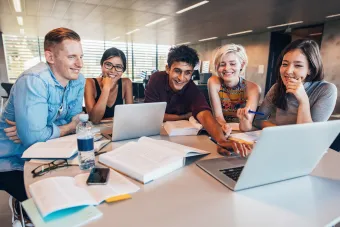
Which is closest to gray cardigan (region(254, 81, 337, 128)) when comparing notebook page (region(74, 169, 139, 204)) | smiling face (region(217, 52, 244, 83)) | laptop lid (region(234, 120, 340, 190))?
smiling face (region(217, 52, 244, 83))

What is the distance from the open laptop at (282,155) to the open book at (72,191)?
1.16 ft

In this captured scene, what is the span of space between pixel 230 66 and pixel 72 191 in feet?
4.68

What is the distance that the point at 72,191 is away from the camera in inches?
26.0

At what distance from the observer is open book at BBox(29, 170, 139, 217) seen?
59 centimetres

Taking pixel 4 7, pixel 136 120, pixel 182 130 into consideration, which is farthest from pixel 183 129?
pixel 4 7

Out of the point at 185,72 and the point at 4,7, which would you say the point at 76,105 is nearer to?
the point at 185,72

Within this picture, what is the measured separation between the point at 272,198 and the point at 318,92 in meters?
1.08

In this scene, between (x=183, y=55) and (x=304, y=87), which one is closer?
(x=304, y=87)

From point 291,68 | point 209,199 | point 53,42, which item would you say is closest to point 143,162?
point 209,199

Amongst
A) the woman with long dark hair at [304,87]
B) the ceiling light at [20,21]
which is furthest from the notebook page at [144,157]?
the ceiling light at [20,21]

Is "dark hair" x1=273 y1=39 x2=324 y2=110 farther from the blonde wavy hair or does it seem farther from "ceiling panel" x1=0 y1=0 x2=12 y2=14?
"ceiling panel" x1=0 y1=0 x2=12 y2=14

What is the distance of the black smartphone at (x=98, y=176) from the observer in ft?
2.41

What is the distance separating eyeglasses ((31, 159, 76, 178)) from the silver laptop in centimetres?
31

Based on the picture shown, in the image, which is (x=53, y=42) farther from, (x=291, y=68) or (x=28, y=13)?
(x=28, y=13)
